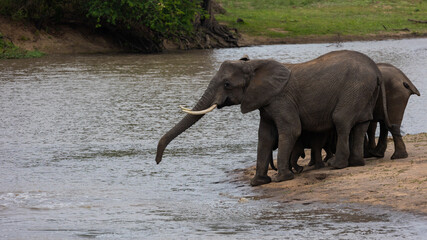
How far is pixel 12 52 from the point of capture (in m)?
29.8

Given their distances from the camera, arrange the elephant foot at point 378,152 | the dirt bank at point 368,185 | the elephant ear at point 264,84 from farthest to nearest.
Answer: the elephant foot at point 378,152
the elephant ear at point 264,84
the dirt bank at point 368,185

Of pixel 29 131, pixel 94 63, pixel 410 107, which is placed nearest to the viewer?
pixel 29 131

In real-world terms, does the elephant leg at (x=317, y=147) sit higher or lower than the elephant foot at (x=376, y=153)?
higher

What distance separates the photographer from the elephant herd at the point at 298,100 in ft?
31.2

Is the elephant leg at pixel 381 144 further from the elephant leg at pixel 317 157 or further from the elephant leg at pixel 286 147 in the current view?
the elephant leg at pixel 286 147

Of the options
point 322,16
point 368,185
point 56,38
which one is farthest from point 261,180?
point 322,16

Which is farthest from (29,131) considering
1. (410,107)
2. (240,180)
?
(410,107)

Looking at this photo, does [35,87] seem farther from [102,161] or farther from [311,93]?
[311,93]

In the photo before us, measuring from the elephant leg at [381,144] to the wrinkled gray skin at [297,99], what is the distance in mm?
776

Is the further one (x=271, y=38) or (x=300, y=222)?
(x=271, y=38)

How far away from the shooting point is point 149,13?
104 ft

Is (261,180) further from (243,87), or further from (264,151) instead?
(243,87)

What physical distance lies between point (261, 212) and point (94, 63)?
20.8 meters

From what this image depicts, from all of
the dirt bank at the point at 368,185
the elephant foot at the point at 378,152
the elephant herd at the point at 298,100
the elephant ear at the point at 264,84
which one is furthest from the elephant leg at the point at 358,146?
the elephant ear at the point at 264,84
